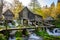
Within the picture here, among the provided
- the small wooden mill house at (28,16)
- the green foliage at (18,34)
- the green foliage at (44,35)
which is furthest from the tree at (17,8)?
the green foliage at (44,35)

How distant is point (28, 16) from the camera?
2326mm

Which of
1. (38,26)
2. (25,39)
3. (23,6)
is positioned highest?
(23,6)

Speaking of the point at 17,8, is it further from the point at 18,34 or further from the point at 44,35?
the point at 44,35

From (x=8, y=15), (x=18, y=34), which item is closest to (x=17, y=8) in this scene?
(x=8, y=15)

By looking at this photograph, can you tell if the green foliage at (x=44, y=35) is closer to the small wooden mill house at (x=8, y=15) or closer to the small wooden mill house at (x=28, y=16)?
the small wooden mill house at (x=28, y=16)

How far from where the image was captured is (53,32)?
2346 millimetres

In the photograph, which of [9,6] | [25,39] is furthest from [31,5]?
[25,39]

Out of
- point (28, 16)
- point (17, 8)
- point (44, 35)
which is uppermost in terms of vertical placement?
point (17, 8)

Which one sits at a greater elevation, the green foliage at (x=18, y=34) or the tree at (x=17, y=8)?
the tree at (x=17, y=8)

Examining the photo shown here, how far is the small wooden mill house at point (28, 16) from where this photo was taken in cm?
231

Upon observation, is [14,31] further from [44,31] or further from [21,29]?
[44,31]

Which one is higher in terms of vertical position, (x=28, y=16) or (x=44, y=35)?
(x=28, y=16)

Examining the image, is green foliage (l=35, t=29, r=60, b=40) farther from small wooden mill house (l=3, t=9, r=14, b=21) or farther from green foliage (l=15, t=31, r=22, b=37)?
small wooden mill house (l=3, t=9, r=14, b=21)

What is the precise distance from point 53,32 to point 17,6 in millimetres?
570
